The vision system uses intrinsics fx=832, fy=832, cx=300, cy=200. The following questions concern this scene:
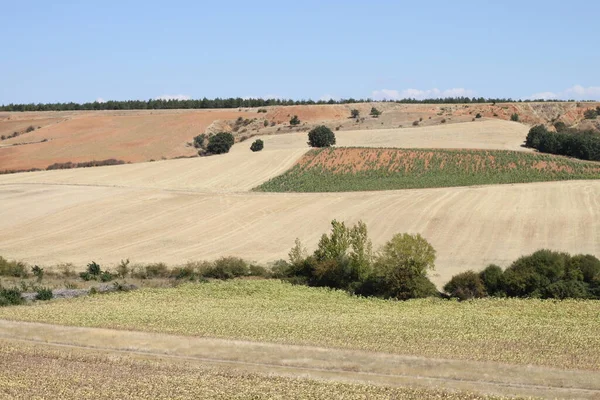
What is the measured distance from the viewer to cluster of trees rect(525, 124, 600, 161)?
312ft

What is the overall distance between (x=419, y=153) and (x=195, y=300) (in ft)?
193

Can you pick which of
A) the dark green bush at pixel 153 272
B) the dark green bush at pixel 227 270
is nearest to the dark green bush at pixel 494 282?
the dark green bush at pixel 227 270

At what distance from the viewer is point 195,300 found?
42500mm

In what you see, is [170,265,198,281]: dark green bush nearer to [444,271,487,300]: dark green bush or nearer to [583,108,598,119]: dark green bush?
[444,271,487,300]: dark green bush

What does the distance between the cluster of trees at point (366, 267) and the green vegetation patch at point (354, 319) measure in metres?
1.40

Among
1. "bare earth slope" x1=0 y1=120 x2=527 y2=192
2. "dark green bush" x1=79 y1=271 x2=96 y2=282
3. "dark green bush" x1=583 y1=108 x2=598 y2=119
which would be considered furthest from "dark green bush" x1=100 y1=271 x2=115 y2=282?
"dark green bush" x1=583 y1=108 x2=598 y2=119

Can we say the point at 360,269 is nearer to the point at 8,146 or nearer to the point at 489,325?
the point at 489,325

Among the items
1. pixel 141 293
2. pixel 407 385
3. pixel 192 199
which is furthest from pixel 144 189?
pixel 407 385

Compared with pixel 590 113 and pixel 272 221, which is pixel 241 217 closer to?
pixel 272 221

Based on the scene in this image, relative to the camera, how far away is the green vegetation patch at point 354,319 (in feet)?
100

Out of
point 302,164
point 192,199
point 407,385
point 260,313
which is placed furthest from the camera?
point 302,164

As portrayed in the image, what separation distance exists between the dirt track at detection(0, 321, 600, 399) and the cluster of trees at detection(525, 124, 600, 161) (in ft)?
239

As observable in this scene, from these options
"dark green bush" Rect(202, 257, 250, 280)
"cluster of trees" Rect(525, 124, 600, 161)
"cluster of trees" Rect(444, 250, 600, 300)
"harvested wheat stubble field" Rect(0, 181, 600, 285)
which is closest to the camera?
"cluster of trees" Rect(444, 250, 600, 300)

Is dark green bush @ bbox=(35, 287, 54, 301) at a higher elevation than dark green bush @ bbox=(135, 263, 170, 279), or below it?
higher
